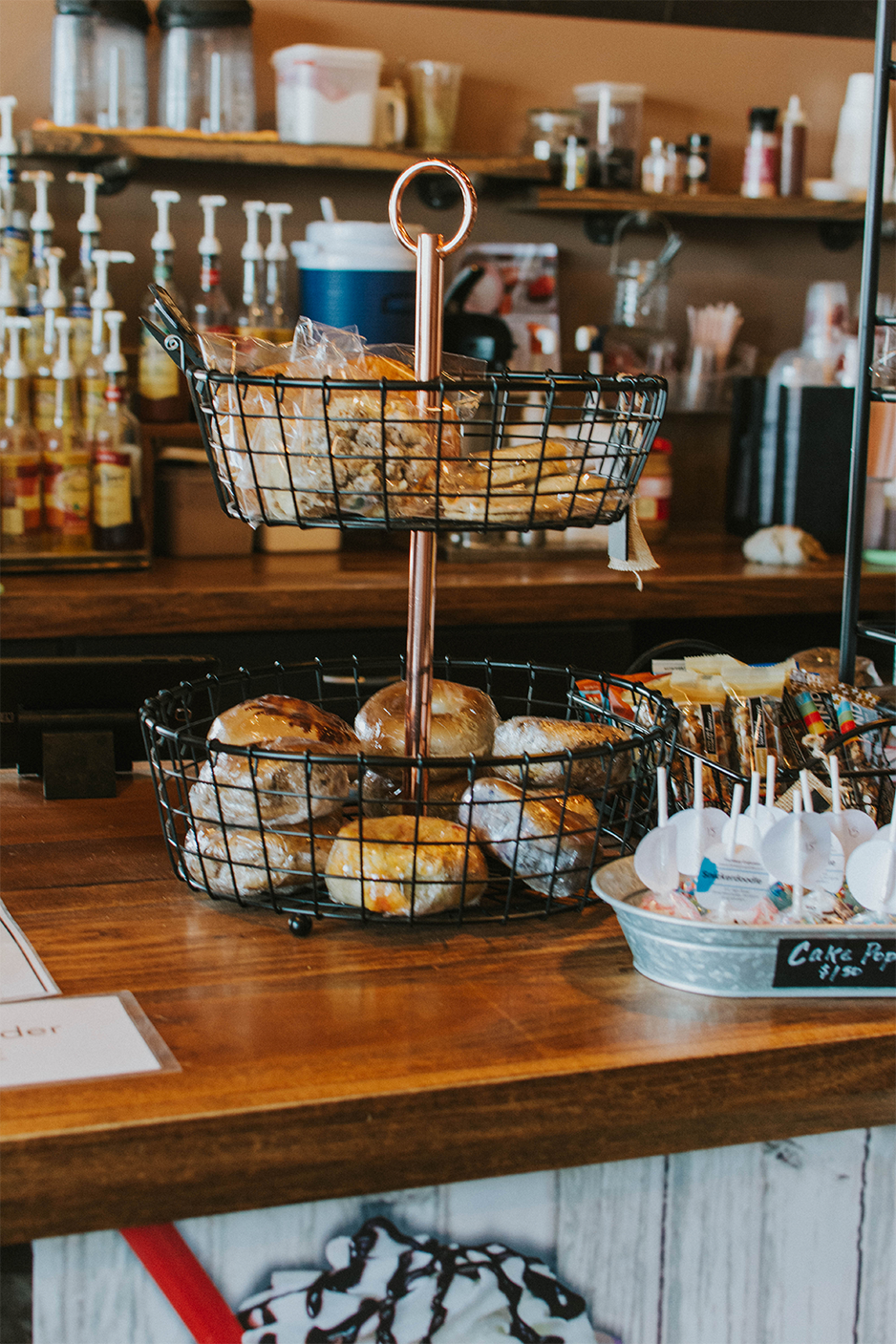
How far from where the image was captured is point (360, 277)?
248 cm

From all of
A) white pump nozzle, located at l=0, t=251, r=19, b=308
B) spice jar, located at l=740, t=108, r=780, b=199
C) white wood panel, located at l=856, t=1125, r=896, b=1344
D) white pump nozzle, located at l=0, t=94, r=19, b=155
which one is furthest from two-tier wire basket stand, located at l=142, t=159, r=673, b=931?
spice jar, located at l=740, t=108, r=780, b=199

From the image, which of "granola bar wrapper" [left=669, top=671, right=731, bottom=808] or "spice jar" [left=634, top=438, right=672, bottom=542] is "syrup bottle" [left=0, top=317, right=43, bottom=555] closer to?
"spice jar" [left=634, top=438, right=672, bottom=542]

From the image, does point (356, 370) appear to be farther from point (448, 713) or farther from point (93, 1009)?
point (93, 1009)

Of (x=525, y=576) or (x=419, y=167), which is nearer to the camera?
(x=419, y=167)

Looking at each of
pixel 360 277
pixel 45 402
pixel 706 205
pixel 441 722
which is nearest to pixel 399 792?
pixel 441 722

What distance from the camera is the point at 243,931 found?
82 centimetres

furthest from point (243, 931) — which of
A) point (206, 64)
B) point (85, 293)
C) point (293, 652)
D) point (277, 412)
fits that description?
point (206, 64)

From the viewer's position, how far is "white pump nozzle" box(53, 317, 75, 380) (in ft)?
7.19

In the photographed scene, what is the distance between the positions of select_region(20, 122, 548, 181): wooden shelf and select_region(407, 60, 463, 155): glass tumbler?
83 mm

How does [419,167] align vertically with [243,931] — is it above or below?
above

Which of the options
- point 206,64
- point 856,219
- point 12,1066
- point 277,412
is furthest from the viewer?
point 856,219

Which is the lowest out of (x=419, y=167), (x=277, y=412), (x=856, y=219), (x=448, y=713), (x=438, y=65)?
(x=448, y=713)

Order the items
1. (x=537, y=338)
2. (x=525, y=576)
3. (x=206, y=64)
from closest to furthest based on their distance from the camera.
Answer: (x=525, y=576), (x=206, y=64), (x=537, y=338)

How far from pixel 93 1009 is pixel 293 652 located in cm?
147
